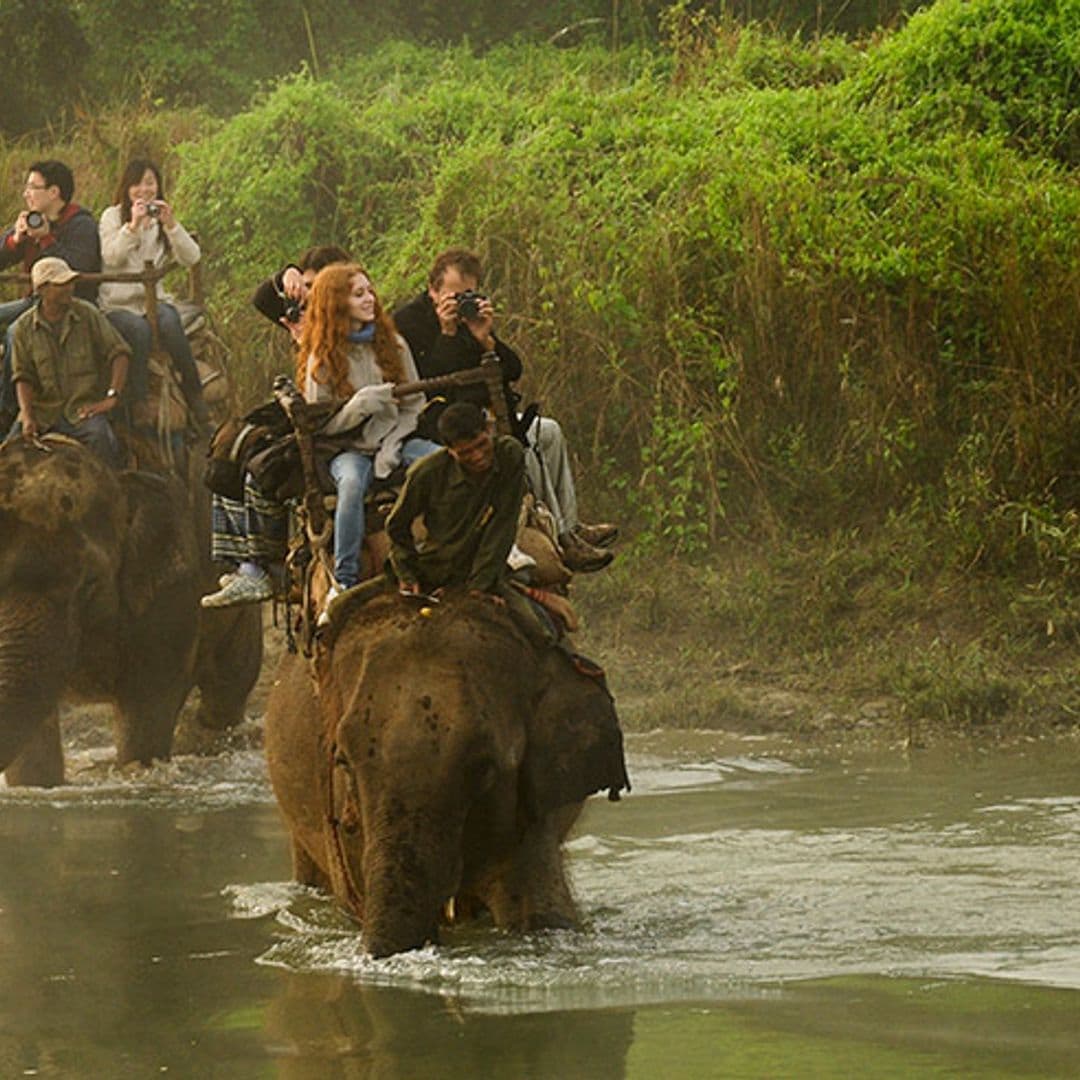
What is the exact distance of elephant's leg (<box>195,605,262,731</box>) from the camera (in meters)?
14.9

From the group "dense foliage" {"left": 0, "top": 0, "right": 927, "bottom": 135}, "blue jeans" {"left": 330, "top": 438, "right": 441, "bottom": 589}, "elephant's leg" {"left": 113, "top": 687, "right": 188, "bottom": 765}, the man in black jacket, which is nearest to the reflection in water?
"blue jeans" {"left": 330, "top": 438, "right": 441, "bottom": 589}

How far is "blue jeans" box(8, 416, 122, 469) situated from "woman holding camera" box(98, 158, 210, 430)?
0.63 m

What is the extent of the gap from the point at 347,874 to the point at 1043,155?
9537mm

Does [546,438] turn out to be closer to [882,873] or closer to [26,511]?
[882,873]

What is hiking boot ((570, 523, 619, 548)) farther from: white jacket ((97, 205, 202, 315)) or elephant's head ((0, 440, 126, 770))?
white jacket ((97, 205, 202, 315))

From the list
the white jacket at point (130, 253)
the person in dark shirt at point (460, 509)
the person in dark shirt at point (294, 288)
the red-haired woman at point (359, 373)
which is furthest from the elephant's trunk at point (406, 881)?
the white jacket at point (130, 253)

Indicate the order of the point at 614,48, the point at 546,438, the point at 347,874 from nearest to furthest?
the point at 347,874 → the point at 546,438 → the point at 614,48

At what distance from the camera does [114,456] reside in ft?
44.8

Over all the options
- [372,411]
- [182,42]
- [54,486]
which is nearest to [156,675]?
[54,486]

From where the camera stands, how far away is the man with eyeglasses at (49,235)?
1388 cm

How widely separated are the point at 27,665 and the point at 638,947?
4285mm

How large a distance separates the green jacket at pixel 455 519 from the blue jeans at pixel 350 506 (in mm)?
469

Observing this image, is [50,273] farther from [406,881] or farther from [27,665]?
[406,881]

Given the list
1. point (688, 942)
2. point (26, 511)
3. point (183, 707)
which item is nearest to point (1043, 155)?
point (183, 707)
